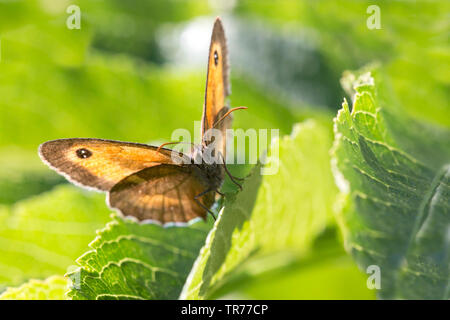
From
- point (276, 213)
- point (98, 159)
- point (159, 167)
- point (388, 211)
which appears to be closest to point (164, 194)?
point (159, 167)

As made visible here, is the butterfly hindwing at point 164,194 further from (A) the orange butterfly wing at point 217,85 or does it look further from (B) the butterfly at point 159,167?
(A) the orange butterfly wing at point 217,85

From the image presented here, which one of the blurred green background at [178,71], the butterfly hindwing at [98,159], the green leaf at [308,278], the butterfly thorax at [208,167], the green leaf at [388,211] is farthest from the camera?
the blurred green background at [178,71]

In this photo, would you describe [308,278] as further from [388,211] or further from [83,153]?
[83,153]

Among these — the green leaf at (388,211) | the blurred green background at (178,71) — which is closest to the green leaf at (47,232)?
the blurred green background at (178,71)

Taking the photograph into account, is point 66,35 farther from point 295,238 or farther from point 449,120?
point 449,120

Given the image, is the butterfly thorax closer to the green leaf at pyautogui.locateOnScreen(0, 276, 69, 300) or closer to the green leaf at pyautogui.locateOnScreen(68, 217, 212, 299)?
the green leaf at pyautogui.locateOnScreen(68, 217, 212, 299)
